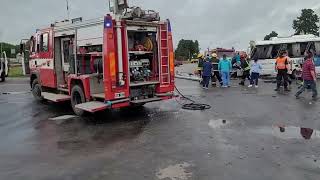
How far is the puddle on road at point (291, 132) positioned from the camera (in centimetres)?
955

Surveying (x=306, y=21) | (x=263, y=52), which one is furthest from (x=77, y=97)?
(x=306, y=21)

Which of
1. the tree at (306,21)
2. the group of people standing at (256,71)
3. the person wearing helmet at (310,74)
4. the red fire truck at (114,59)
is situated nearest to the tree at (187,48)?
the tree at (306,21)

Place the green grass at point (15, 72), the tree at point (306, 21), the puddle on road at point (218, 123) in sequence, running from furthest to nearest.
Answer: the tree at point (306, 21), the green grass at point (15, 72), the puddle on road at point (218, 123)

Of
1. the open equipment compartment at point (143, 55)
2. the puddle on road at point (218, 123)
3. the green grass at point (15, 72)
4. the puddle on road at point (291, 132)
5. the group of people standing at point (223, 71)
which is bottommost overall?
the puddle on road at point (291, 132)

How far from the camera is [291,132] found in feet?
33.1

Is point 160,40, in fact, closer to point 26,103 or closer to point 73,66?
point 73,66

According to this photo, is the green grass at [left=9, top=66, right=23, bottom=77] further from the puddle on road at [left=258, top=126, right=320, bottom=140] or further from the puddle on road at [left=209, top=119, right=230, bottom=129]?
the puddle on road at [left=258, top=126, right=320, bottom=140]

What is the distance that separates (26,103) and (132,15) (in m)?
7.09

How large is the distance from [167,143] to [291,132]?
9.23 ft

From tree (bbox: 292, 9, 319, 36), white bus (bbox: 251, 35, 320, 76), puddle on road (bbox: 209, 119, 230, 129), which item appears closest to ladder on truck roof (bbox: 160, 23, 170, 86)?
puddle on road (bbox: 209, 119, 230, 129)

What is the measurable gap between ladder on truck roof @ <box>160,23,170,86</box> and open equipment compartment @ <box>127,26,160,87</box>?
146 millimetres

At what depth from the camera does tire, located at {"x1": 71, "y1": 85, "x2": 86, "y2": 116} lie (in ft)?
44.2

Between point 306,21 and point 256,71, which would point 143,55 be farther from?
point 306,21

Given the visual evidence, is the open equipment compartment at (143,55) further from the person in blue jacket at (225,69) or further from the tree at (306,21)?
the tree at (306,21)
